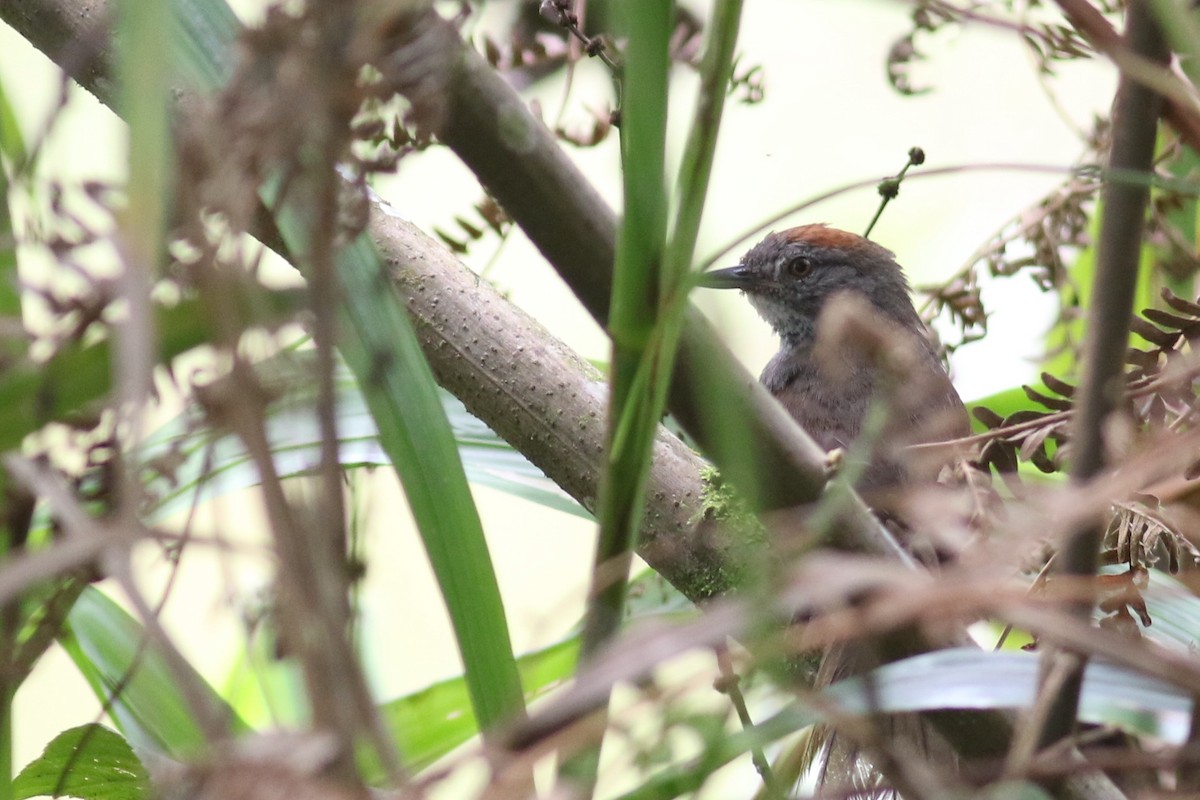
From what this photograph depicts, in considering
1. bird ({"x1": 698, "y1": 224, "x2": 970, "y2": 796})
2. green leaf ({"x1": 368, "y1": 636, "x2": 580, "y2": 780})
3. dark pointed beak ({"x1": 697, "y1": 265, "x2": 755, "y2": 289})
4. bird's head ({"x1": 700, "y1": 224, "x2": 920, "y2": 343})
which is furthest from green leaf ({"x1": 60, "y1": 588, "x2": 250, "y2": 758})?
dark pointed beak ({"x1": 697, "y1": 265, "x2": 755, "y2": 289})

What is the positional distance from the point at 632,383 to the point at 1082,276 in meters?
2.27

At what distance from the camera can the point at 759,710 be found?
3.06ft

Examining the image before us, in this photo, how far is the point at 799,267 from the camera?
3242 mm

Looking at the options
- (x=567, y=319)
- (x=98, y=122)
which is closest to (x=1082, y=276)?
(x=567, y=319)

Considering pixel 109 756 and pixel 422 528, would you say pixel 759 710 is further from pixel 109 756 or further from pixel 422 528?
pixel 109 756

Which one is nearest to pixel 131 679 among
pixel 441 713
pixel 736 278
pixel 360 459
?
pixel 360 459

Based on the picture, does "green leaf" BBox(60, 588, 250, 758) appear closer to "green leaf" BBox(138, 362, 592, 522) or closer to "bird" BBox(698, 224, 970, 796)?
"green leaf" BBox(138, 362, 592, 522)

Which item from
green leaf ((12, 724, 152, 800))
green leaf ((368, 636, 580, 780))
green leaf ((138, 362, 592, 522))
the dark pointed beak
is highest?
the dark pointed beak

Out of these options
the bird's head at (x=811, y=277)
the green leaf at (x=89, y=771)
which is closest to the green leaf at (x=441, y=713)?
the green leaf at (x=89, y=771)

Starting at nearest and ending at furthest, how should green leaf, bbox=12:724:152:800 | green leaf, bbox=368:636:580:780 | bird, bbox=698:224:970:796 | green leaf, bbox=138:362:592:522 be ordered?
bird, bbox=698:224:970:796
green leaf, bbox=12:724:152:800
green leaf, bbox=138:362:592:522
green leaf, bbox=368:636:580:780

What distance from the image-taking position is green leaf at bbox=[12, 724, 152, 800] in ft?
3.59

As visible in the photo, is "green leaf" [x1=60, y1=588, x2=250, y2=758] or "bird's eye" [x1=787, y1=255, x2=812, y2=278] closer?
"green leaf" [x1=60, y1=588, x2=250, y2=758]

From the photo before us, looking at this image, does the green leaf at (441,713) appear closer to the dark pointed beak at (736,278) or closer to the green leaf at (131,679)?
the green leaf at (131,679)

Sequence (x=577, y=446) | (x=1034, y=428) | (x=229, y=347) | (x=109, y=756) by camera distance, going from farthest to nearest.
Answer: (x=577, y=446), (x=1034, y=428), (x=109, y=756), (x=229, y=347)
